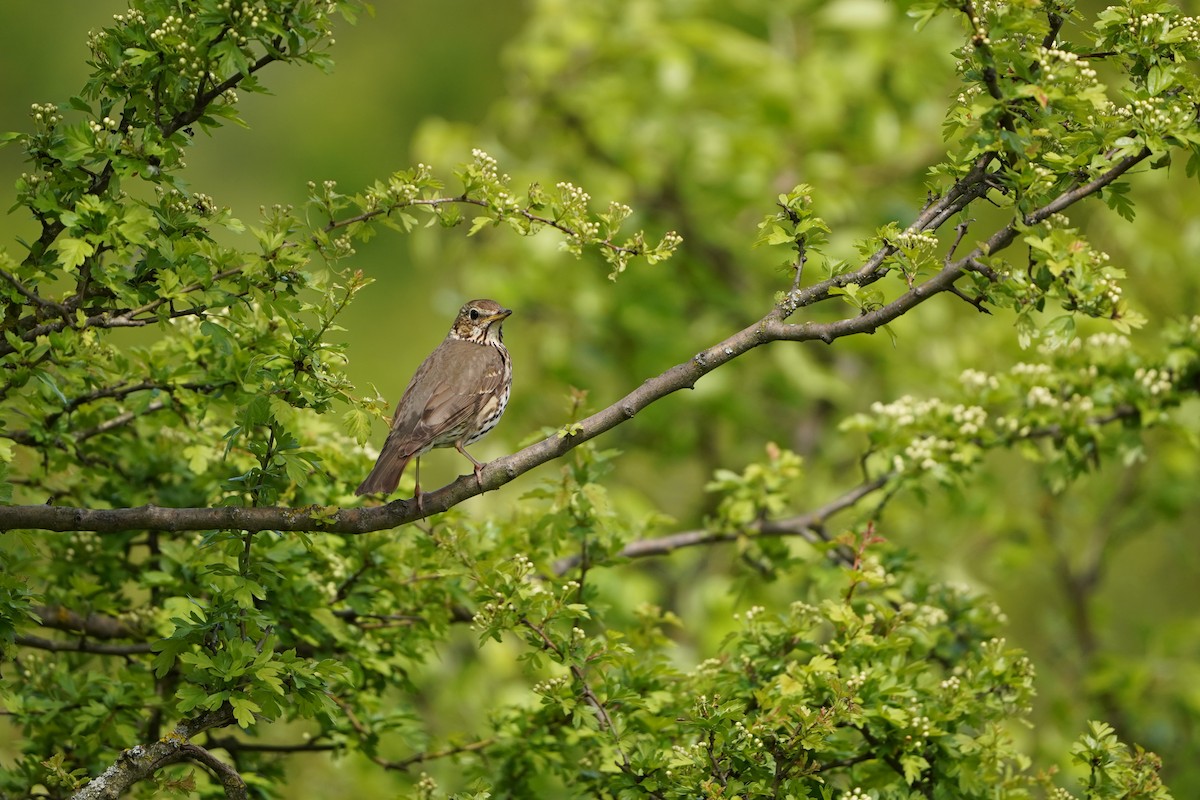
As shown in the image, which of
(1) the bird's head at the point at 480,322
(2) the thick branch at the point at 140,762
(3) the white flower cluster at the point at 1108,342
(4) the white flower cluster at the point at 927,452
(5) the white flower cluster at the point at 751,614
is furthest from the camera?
(1) the bird's head at the point at 480,322

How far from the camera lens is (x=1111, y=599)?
520 inches

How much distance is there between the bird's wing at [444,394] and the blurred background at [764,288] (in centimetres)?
221

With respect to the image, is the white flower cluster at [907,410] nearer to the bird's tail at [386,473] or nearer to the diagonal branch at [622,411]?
the diagonal branch at [622,411]

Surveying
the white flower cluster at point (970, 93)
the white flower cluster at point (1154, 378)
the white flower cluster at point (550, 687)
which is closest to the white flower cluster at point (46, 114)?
the white flower cluster at point (550, 687)

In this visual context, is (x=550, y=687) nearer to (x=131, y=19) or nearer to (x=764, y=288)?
(x=131, y=19)

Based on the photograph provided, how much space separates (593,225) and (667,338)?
504cm

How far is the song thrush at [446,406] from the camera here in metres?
4.89

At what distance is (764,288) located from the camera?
10.1 metres

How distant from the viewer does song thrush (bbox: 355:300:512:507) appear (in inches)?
192

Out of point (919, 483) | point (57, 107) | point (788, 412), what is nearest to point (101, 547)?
point (57, 107)

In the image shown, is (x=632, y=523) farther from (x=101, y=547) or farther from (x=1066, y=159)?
(x=1066, y=159)

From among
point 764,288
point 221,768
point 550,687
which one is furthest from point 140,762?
point 764,288

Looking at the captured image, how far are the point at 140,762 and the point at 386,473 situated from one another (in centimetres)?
133

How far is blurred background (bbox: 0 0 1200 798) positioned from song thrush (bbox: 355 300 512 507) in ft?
7.14
